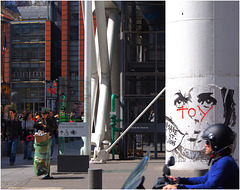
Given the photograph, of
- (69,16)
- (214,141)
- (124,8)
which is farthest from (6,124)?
(69,16)

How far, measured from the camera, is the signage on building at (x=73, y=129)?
14.4 metres

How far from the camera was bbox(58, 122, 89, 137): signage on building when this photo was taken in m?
14.4

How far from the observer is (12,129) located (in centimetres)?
1764

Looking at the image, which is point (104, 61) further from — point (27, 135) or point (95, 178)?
point (95, 178)

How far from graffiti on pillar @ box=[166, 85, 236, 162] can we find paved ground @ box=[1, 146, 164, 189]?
1.03 m

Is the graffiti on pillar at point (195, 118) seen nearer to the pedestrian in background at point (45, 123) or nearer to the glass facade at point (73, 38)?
the pedestrian in background at point (45, 123)

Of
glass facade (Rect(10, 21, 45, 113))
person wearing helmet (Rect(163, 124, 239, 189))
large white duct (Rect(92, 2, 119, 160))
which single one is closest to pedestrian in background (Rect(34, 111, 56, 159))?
large white duct (Rect(92, 2, 119, 160))

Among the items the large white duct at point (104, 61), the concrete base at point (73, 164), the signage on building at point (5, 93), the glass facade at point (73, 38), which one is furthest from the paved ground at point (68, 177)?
the glass facade at point (73, 38)

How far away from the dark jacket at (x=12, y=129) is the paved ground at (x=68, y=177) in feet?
3.07

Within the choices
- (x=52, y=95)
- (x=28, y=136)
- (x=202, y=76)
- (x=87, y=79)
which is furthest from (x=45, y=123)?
(x=52, y=95)

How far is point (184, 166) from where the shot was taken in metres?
14.2

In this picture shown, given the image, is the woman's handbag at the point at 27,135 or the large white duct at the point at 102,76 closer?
the woman's handbag at the point at 27,135

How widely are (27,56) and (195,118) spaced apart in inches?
2903

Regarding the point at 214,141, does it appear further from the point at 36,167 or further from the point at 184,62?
the point at 184,62
